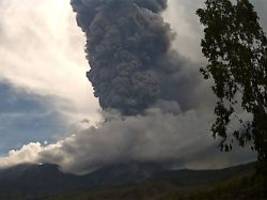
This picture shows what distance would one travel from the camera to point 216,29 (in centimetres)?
5528

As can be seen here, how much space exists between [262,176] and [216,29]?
15499 millimetres

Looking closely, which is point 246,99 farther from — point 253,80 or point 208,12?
point 208,12

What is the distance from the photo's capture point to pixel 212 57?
5522 cm

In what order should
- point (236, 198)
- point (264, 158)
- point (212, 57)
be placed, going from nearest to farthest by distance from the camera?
point (264, 158), point (212, 57), point (236, 198)

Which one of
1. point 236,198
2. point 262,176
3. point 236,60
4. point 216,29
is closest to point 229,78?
point 236,60

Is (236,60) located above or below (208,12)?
below

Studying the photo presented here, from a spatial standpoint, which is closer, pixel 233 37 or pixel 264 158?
pixel 264 158

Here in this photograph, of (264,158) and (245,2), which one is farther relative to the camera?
(245,2)

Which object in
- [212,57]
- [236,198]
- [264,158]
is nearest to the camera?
[264,158]

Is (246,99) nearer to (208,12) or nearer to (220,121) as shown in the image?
(220,121)

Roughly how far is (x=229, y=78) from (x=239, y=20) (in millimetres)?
6453

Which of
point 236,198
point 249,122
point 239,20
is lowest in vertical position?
point 236,198

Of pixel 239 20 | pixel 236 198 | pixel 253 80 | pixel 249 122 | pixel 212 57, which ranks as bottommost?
pixel 236 198

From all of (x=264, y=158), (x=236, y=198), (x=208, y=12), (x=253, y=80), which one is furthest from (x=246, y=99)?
(x=236, y=198)
